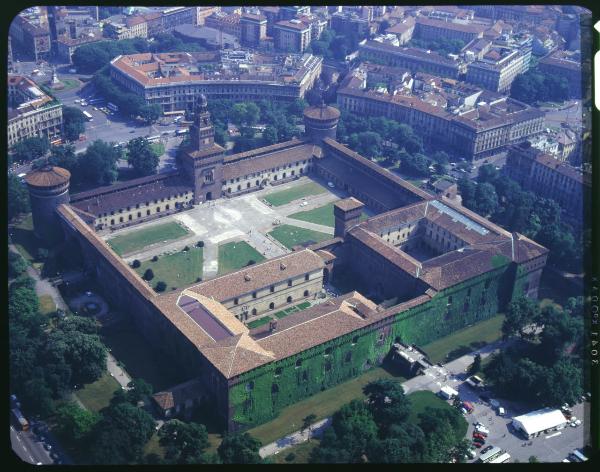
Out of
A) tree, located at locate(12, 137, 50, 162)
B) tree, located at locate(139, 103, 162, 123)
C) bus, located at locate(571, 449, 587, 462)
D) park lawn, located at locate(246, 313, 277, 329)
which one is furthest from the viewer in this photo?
tree, located at locate(139, 103, 162, 123)

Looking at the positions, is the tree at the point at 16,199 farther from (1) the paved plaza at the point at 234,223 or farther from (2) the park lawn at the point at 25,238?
(1) the paved plaza at the point at 234,223

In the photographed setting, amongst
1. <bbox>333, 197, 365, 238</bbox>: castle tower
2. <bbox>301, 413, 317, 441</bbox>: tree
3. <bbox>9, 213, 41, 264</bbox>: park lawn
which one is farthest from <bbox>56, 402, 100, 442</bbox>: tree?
<bbox>333, 197, 365, 238</bbox>: castle tower

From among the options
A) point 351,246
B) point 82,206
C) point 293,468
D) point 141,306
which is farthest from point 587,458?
point 82,206

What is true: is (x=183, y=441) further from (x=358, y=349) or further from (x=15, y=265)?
(x=15, y=265)

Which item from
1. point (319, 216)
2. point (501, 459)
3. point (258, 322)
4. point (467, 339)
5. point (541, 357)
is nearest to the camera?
point (501, 459)

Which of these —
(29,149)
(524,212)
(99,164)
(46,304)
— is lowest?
(46,304)

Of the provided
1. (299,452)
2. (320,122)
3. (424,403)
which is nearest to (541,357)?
(424,403)

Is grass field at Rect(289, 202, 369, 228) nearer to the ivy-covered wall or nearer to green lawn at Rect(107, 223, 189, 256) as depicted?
green lawn at Rect(107, 223, 189, 256)
